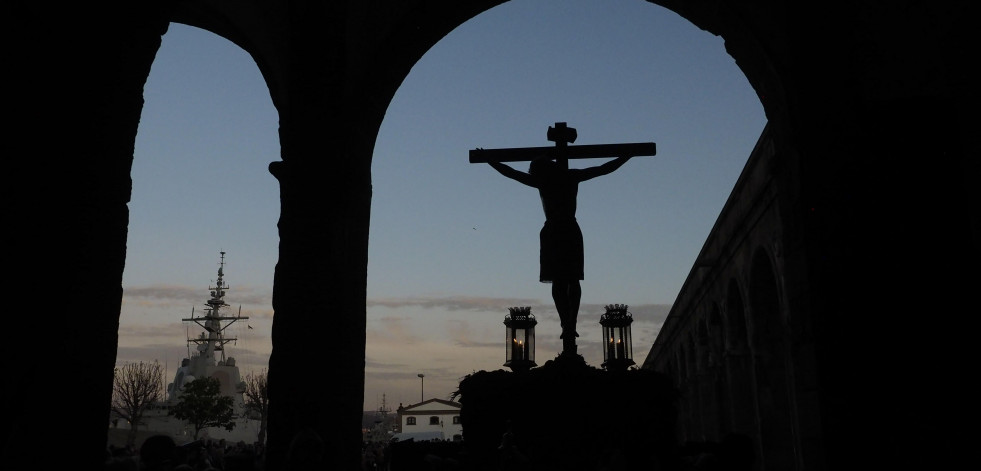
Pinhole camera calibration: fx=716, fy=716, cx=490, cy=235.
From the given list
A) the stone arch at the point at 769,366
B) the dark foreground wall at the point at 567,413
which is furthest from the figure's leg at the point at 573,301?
the stone arch at the point at 769,366

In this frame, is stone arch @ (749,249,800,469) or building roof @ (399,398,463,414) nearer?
stone arch @ (749,249,800,469)

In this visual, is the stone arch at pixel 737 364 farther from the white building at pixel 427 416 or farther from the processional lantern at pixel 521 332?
the white building at pixel 427 416

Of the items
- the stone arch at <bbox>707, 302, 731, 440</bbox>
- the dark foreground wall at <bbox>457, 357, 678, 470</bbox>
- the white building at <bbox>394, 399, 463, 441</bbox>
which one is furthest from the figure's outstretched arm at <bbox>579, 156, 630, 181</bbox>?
the white building at <bbox>394, 399, 463, 441</bbox>

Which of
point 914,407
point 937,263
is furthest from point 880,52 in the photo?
point 914,407

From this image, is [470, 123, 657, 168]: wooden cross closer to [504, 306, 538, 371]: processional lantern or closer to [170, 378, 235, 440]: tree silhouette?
[504, 306, 538, 371]: processional lantern

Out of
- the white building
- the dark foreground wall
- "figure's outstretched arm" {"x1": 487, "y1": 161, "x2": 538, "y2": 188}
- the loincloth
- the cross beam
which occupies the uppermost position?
the cross beam

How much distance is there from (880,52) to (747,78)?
75.1 inches

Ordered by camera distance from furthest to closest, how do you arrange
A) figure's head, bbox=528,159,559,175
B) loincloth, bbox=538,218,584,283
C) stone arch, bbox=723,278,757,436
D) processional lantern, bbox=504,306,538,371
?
stone arch, bbox=723,278,757,436 → processional lantern, bbox=504,306,538,371 → figure's head, bbox=528,159,559,175 → loincloth, bbox=538,218,584,283

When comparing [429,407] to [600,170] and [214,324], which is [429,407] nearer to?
[214,324]

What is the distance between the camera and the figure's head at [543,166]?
8.08 metres

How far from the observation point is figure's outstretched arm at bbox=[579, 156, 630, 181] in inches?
322

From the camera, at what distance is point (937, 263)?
394cm

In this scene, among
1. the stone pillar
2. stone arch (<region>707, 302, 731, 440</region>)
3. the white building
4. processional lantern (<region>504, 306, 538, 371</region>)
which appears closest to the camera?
the stone pillar

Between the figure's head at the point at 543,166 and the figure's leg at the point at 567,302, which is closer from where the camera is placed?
the figure's leg at the point at 567,302
